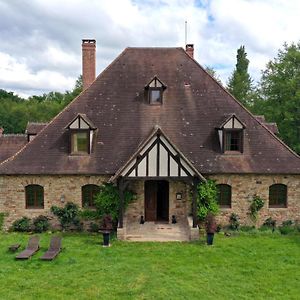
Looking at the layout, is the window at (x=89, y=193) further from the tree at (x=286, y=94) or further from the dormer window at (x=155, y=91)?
the tree at (x=286, y=94)

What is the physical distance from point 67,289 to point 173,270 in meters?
3.85

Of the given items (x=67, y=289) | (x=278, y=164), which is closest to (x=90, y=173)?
(x=67, y=289)

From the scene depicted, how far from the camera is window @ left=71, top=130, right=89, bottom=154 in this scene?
Answer: 63.1 ft

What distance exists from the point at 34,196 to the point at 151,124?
7317mm

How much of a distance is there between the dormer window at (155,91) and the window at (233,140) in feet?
14.2

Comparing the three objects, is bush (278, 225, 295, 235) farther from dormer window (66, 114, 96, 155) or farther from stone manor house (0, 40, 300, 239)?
dormer window (66, 114, 96, 155)

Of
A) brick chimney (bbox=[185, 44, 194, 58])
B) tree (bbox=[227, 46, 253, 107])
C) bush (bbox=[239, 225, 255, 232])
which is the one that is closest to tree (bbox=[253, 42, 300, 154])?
tree (bbox=[227, 46, 253, 107])

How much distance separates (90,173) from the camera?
60.8 feet

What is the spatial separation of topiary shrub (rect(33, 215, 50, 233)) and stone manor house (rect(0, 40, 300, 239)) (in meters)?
0.33

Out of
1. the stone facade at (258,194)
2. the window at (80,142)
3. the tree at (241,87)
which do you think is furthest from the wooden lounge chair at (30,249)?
the tree at (241,87)

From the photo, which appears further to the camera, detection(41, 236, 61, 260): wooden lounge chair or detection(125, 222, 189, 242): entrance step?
detection(125, 222, 189, 242): entrance step

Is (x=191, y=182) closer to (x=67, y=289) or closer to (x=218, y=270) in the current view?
(x=218, y=270)

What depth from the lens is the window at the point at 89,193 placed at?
19.1m

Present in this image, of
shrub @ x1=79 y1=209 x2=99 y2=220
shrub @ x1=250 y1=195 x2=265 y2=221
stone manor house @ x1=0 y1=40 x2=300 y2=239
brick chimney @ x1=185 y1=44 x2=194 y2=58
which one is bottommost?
shrub @ x1=79 y1=209 x2=99 y2=220
